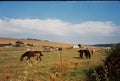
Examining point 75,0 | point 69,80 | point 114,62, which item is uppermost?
point 75,0

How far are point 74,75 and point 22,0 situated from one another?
23.5ft

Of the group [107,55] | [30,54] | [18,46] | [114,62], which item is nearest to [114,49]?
[107,55]

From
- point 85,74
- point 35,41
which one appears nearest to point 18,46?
point 35,41

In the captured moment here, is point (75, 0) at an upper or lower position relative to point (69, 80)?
upper

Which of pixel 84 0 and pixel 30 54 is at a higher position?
pixel 84 0

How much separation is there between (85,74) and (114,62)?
214 centimetres

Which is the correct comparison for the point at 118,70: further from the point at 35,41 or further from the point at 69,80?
the point at 35,41

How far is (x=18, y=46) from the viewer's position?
40500 millimetres

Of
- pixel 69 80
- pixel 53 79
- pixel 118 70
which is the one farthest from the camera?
pixel 69 80

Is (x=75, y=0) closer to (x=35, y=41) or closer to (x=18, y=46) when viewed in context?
(x=18, y=46)

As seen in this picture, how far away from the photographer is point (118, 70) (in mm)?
9672

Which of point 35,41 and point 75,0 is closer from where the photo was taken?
point 75,0

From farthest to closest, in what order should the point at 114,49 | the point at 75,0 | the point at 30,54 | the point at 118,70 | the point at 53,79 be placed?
the point at 30,54, the point at 114,49, the point at 118,70, the point at 53,79, the point at 75,0

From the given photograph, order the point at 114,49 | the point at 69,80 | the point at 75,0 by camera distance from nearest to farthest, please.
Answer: the point at 75,0, the point at 69,80, the point at 114,49
